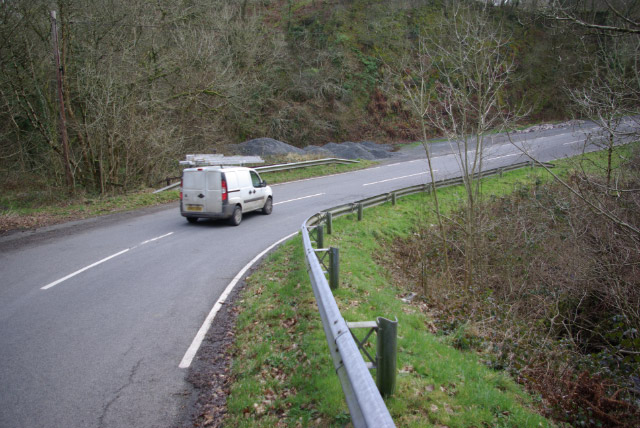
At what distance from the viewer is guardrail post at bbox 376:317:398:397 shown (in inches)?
143

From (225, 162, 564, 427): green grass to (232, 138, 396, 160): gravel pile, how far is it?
21.0m

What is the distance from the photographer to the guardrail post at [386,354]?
11.9 ft

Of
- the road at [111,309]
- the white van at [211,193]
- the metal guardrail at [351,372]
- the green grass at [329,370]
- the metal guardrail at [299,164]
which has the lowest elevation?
the green grass at [329,370]

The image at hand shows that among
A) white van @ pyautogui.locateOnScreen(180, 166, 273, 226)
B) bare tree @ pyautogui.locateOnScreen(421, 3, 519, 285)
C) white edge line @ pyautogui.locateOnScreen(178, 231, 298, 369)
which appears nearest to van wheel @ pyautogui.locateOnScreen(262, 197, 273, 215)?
white van @ pyautogui.locateOnScreen(180, 166, 273, 226)

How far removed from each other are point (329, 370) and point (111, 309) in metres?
4.34

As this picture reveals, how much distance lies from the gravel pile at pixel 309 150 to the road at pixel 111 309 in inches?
576

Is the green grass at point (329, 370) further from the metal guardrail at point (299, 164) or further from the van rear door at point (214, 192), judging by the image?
the metal guardrail at point (299, 164)

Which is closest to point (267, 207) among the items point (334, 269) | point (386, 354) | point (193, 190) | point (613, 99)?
point (193, 190)

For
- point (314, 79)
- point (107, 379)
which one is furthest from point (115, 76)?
point (314, 79)

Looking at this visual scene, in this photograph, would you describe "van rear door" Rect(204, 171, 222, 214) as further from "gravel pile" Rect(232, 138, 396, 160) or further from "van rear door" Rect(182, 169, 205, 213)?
"gravel pile" Rect(232, 138, 396, 160)

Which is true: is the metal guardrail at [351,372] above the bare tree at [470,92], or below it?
below

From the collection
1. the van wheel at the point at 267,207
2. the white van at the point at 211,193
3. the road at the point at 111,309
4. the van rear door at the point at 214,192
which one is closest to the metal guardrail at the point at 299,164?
the van wheel at the point at 267,207

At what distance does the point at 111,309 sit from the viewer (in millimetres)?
7188

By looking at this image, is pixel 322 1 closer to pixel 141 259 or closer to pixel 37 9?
pixel 37 9
